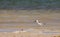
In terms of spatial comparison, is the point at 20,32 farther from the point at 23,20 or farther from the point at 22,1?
the point at 22,1

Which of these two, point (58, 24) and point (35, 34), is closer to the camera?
point (35, 34)

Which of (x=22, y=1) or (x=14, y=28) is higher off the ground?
(x=22, y=1)

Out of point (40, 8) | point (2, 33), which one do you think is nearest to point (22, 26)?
point (2, 33)

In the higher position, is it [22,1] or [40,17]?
[22,1]

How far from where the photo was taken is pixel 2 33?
5.16 ft

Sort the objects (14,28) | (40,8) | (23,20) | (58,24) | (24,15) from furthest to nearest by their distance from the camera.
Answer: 1. (40,8)
2. (24,15)
3. (23,20)
4. (58,24)
5. (14,28)

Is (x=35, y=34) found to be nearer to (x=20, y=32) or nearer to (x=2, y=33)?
(x=20, y=32)

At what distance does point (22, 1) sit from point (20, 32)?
1.00 metres

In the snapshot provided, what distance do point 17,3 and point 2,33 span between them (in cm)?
99

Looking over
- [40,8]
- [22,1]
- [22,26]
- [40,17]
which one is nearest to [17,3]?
[22,1]

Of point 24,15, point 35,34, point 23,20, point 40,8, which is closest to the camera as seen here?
point 35,34

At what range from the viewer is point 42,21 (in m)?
1.96

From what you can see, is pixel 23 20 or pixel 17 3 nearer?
pixel 23 20

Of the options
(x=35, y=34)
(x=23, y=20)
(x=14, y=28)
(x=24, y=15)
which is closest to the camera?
(x=35, y=34)
